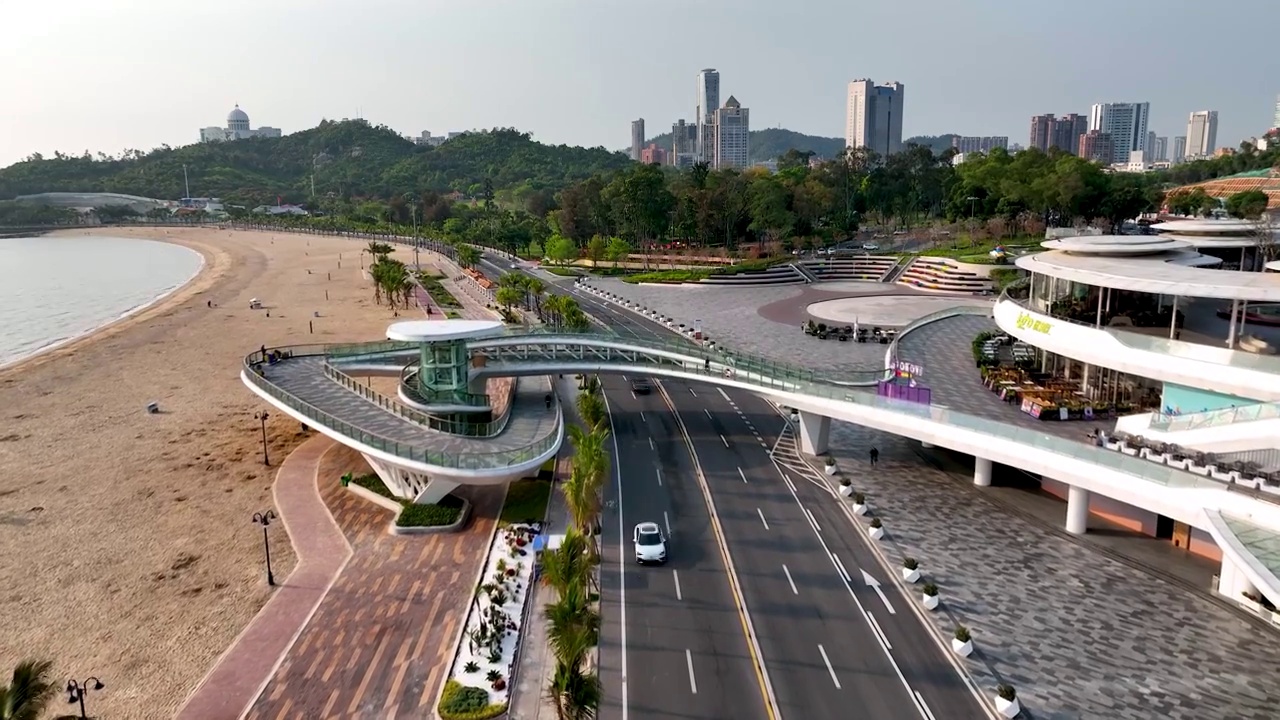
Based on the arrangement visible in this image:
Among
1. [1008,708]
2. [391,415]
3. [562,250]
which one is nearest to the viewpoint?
[1008,708]

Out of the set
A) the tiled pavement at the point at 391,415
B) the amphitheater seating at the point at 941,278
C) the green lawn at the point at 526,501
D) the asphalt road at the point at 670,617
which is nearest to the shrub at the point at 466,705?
the asphalt road at the point at 670,617

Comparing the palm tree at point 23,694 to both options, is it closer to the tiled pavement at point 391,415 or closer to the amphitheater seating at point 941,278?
the tiled pavement at point 391,415

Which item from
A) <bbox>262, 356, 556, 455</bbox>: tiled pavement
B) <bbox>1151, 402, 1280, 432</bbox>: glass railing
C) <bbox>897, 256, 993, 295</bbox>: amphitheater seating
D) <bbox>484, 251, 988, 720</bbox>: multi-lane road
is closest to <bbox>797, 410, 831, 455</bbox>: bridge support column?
<bbox>484, 251, 988, 720</bbox>: multi-lane road

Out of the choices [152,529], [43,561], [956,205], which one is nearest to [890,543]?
[152,529]

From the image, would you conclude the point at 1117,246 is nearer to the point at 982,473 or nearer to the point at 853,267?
the point at 982,473

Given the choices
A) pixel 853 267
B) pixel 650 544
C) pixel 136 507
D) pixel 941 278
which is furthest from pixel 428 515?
pixel 853 267
